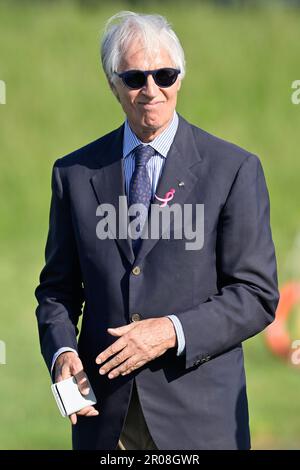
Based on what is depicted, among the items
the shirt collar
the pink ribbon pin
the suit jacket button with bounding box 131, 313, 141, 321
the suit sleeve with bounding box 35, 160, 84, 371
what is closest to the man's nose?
the shirt collar

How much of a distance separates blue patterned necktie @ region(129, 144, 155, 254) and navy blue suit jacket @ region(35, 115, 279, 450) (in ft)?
0.13

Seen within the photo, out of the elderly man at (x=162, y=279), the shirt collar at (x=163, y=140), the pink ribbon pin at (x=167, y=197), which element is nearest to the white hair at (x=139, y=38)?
the elderly man at (x=162, y=279)

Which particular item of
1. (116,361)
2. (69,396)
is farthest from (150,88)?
(69,396)

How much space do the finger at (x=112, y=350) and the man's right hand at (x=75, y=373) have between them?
0.11 meters

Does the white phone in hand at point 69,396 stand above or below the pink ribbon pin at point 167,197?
below

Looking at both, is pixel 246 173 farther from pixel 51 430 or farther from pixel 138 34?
pixel 51 430

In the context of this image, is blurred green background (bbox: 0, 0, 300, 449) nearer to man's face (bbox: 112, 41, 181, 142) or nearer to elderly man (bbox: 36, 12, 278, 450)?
elderly man (bbox: 36, 12, 278, 450)

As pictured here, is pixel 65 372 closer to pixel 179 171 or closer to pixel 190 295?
pixel 190 295

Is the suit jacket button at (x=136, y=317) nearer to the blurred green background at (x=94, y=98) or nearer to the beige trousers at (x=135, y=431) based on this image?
the beige trousers at (x=135, y=431)

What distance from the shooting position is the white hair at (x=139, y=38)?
12.1 feet

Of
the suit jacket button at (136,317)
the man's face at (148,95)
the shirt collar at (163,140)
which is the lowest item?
the suit jacket button at (136,317)

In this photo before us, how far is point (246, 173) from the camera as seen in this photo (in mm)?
3686

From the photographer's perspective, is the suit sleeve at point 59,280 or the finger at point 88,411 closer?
the finger at point 88,411

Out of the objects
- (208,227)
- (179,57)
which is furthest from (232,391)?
(179,57)
